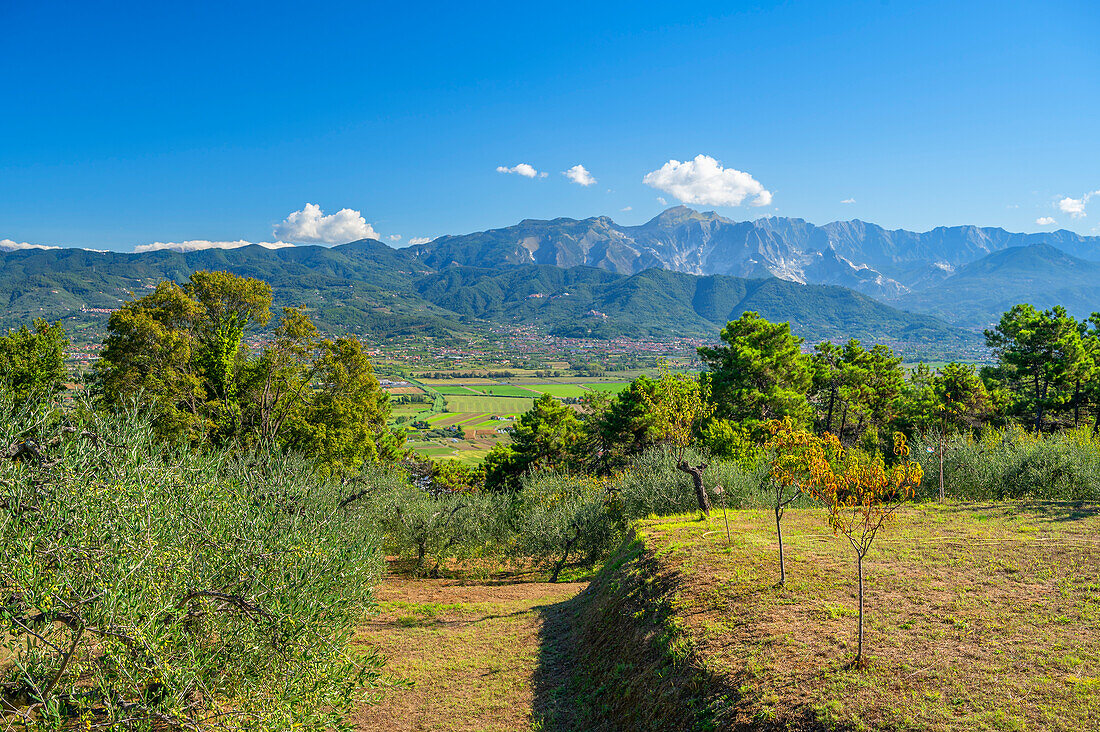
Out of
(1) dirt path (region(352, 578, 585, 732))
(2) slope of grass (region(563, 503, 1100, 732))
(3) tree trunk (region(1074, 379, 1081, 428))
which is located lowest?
(1) dirt path (region(352, 578, 585, 732))

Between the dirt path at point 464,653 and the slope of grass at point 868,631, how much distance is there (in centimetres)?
136

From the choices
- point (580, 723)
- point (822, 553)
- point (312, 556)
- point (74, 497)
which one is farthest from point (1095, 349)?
point (74, 497)

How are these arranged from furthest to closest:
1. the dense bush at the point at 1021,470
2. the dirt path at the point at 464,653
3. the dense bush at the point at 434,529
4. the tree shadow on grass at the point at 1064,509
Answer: the dense bush at the point at 434,529 < the dense bush at the point at 1021,470 < the tree shadow on grass at the point at 1064,509 < the dirt path at the point at 464,653

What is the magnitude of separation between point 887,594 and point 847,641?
2.22 metres

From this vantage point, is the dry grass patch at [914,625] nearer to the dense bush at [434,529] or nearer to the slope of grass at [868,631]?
the slope of grass at [868,631]

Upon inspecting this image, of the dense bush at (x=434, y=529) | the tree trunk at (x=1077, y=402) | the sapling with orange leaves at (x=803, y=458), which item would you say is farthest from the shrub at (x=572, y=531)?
the tree trunk at (x=1077, y=402)

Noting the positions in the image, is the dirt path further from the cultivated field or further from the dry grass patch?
the cultivated field

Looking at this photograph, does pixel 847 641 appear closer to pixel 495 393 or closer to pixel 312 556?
pixel 312 556

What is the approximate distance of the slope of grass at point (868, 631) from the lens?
6.38 m

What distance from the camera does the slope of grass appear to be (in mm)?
6379

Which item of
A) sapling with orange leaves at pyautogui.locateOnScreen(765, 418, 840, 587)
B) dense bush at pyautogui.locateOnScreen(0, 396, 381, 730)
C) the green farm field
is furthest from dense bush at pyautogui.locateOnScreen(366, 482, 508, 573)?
the green farm field

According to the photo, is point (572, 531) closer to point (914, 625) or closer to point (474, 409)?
point (914, 625)

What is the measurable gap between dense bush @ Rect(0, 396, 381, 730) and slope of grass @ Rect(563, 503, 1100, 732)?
5.27 metres

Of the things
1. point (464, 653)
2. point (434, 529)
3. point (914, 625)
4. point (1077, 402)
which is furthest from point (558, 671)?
point (1077, 402)
